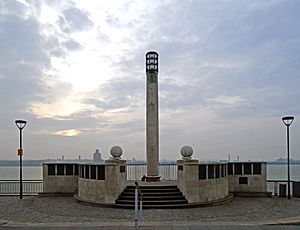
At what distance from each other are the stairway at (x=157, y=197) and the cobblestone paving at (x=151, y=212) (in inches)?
28.6

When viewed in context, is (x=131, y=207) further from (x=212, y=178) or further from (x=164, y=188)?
(x=212, y=178)

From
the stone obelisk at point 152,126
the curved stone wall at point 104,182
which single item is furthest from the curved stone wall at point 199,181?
the stone obelisk at point 152,126

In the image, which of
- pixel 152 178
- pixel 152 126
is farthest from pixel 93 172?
pixel 152 126

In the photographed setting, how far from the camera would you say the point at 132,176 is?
96.8 feet

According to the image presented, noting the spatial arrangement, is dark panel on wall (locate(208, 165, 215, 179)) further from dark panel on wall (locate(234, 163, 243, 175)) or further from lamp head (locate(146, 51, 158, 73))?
lamp head (locate(146, 51, 158, 73))

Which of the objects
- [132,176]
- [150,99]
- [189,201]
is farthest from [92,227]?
[132,176]

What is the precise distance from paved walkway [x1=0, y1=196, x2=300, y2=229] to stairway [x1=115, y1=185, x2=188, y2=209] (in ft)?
2.38

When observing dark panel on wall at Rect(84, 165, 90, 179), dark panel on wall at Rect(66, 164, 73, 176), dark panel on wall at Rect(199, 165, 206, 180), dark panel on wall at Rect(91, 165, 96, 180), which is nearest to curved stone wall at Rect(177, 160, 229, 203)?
dark panel on wall at Rect(199, 165, 206, 180)

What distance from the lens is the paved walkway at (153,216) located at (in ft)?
39.2

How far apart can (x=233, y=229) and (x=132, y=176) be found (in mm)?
18708

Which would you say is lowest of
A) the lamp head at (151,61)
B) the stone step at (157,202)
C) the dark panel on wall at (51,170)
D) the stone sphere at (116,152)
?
the stone step at (157,202)

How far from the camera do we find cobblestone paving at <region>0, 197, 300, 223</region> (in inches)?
536

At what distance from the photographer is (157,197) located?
1734 centimetres

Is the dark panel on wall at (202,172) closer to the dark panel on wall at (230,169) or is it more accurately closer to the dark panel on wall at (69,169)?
the dark panel on wall at (230,169)
